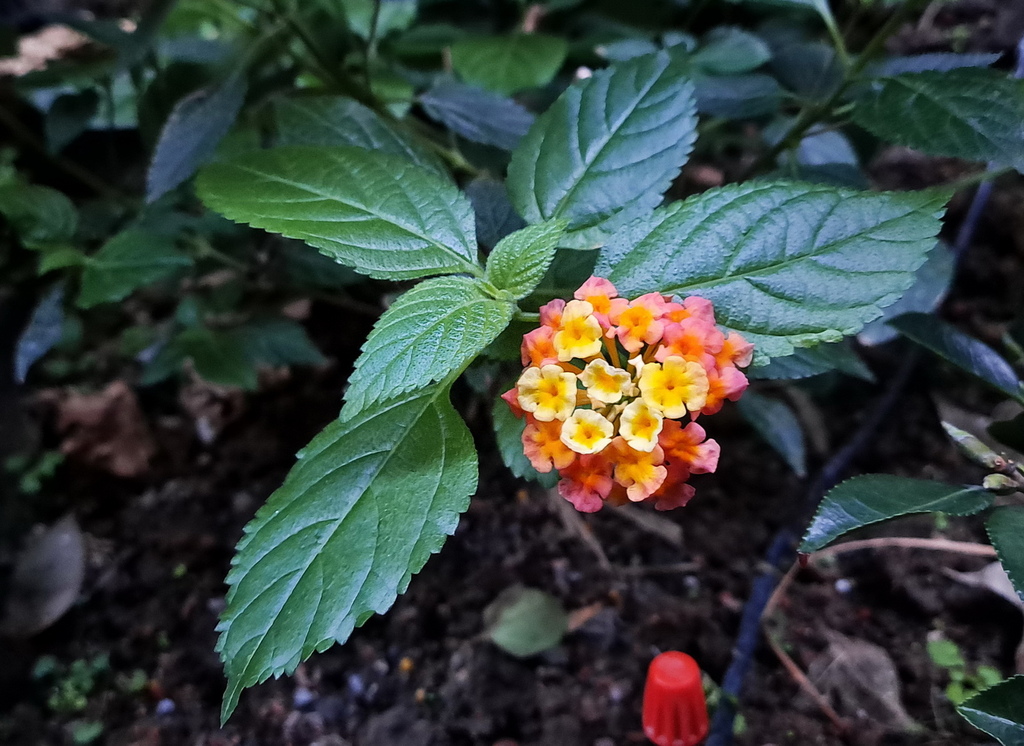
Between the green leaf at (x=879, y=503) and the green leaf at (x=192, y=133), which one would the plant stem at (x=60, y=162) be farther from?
the green leaf at (x=879, y=503)

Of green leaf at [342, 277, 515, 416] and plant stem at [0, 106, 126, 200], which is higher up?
green leaf at [342, 277, 515, 416]

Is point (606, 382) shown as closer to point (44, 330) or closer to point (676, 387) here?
point (676, 387)

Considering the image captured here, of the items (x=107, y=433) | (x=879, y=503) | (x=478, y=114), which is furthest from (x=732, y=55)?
(x=107, y=433)

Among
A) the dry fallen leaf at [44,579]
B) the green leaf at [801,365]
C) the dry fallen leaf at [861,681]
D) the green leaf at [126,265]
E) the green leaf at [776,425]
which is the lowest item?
the dry fallen leaf at [44,579]

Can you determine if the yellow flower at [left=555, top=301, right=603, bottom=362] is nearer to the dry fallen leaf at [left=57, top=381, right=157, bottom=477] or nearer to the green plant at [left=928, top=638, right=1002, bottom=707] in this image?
the green plant at [left=928, top=638, right=1002, bottom=707]

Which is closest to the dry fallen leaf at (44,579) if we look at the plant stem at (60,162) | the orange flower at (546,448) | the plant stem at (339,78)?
the plant stem at (60,162)

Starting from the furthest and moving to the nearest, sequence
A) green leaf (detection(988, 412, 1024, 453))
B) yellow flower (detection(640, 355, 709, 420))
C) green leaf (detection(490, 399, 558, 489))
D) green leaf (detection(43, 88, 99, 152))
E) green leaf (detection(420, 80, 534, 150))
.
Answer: green leaf (detection(43, 88, 99, 152)) → green leaf (detection(420, 80, 534, 150)) → green leaf (detection(988, 412, 1024, 453)) → green leaf (detection(490, 399, 558, 489)) → yellow flower (detection(640, 355, 709, 420))

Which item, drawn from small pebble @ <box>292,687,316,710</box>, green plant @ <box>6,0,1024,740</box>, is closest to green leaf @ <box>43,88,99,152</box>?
green plant @ <box>6,0,1024,740</box>
